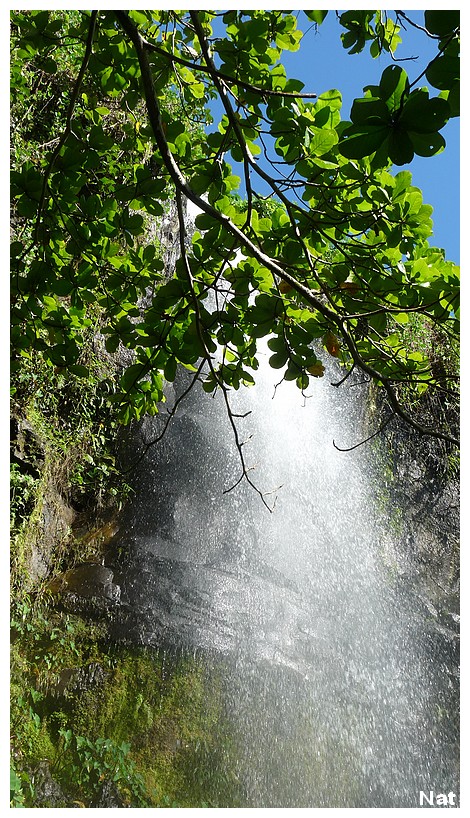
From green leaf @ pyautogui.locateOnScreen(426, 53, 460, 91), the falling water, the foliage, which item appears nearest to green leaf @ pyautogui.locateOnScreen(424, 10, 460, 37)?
green leaf @ pyautogui.locateOnScreen(426, 53, 460, 91)

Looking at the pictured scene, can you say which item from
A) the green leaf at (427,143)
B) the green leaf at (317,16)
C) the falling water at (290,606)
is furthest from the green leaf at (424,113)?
the falling water at (290,606)

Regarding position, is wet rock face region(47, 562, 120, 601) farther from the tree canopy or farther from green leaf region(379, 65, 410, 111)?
green leaf region(379, 65, 410, 111)

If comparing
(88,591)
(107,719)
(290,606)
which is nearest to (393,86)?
(107,719)

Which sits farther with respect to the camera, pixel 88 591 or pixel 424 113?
pixel 88 591

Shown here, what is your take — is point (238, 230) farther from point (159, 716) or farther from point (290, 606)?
point (290, 606)

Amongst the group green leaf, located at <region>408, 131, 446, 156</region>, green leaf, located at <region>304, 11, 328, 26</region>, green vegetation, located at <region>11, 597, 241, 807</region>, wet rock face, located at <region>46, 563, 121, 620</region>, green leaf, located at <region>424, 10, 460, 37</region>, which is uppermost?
green leaf, located at <region>304, 11, 328, 26</region>

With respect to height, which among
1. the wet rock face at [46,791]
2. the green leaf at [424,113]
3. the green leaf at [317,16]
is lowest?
the wet rock face at [46,791]

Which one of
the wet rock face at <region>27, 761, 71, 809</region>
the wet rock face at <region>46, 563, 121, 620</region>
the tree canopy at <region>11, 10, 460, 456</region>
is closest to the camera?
the tree canopy at <region>11, 10, 460, 456</region>

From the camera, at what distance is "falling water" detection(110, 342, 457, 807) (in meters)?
4.11

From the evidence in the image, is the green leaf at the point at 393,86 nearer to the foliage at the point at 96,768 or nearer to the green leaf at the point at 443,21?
the green leaf at the point at 443,21

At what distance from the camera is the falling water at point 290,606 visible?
4.11 m

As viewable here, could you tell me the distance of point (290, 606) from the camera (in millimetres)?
5023

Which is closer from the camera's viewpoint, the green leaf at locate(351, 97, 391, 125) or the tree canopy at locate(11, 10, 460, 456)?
the green leaf at locate(351, 97, 391, 125)

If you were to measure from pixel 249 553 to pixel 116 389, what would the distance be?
193 centimetres
